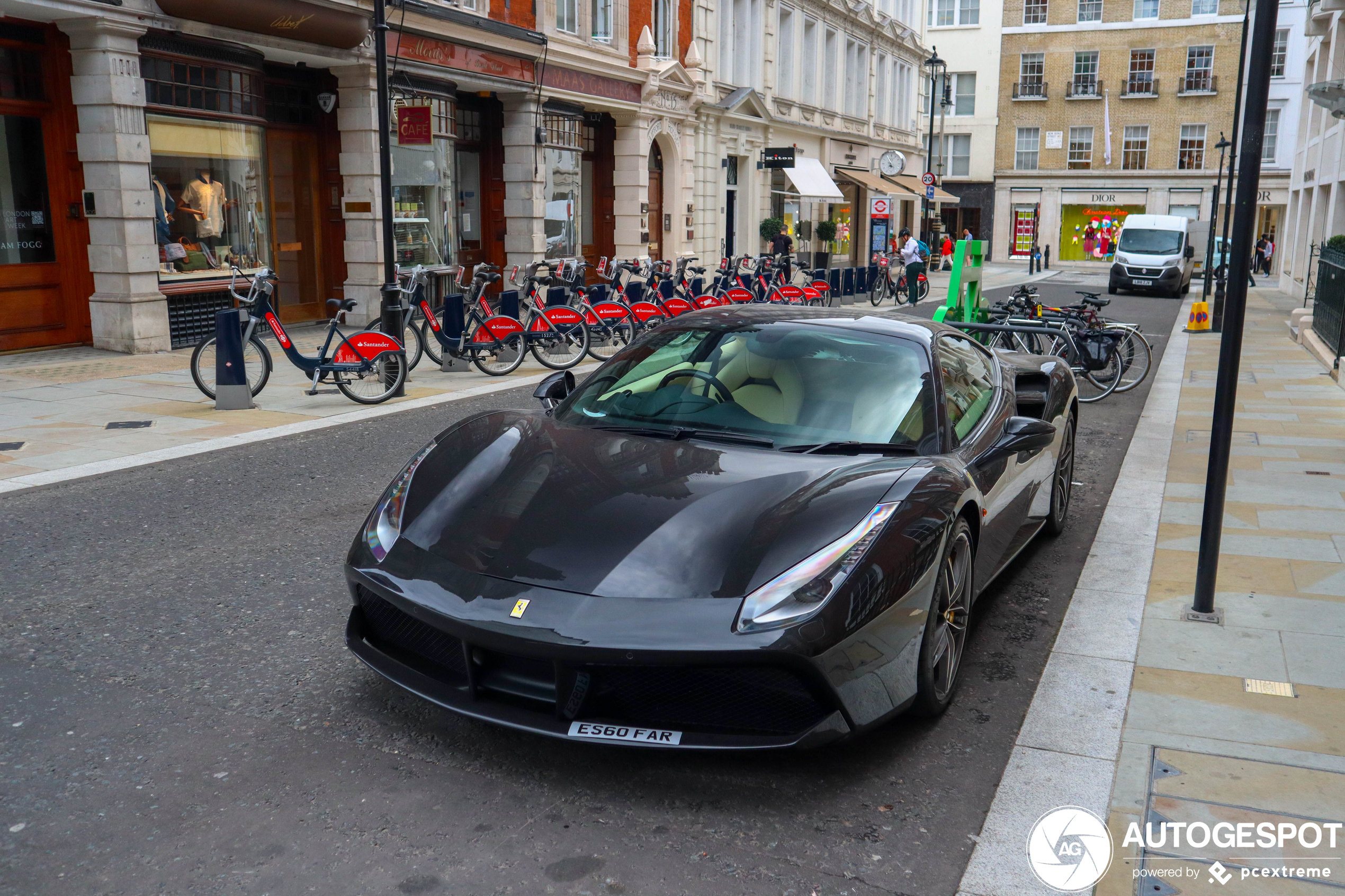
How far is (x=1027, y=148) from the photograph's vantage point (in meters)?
59.0

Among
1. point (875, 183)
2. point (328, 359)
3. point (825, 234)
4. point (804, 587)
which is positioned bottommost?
point (328, 359)

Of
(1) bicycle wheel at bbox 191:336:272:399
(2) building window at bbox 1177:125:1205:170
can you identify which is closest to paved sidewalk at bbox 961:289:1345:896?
(1) bicycle wheel at bbox 191:336:272:399

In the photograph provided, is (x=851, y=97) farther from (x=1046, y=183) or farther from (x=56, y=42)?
(x=56, y=42)

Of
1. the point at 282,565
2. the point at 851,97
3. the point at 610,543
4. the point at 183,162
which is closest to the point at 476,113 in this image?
the point at 183,162

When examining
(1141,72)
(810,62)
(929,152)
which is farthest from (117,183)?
(1141,72)

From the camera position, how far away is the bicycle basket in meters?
11.8

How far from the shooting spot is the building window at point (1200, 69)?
55309 millimetres

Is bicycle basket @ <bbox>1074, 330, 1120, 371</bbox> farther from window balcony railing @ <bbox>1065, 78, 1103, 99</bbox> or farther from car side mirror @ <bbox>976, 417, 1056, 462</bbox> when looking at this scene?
window balcony railing @ <bbox>1065, 78, 1103, 99</bbox>

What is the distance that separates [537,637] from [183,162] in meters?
13.7

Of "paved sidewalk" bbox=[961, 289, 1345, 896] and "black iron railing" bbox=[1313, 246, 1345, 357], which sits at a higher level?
"black iron railing" bbox=[1313, 246, 1345, 357]

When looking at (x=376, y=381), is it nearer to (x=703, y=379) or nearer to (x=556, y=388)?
(x=556, y=388)

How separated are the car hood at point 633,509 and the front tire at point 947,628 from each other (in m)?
0.36

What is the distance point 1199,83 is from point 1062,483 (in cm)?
5735

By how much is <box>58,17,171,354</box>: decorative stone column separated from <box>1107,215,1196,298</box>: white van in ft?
86.5
